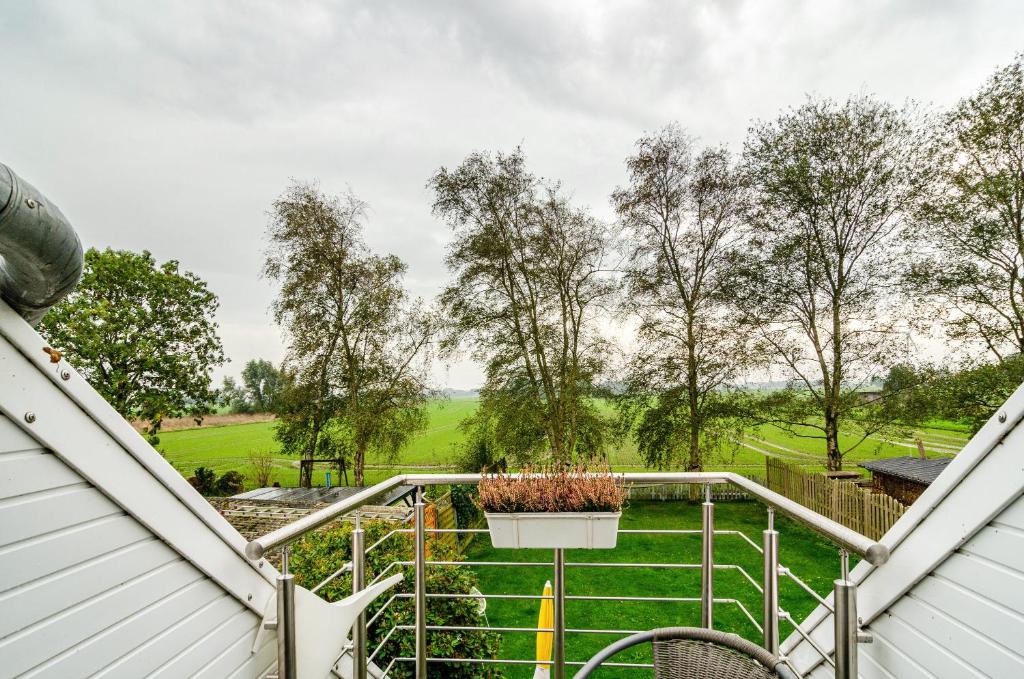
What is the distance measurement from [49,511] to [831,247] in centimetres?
1368

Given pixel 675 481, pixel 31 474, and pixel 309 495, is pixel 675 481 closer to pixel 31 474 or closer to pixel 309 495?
pixel 31 474

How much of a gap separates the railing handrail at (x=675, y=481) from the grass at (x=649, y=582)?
4.53 meters

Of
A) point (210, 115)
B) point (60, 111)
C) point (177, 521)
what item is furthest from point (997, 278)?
point (210, 115)

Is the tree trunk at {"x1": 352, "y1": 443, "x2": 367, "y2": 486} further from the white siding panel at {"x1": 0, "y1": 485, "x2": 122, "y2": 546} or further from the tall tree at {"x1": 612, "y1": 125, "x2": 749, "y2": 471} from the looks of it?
the white siding panel at {"x1": 0, "y1": 485, "x2": 122, "y2": 546}

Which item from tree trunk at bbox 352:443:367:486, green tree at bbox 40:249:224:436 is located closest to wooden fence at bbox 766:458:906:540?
tree trunk at bbox 352:443:367:486

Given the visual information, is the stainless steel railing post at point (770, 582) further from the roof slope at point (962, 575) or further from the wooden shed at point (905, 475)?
the wooden shed at point (905, 475)

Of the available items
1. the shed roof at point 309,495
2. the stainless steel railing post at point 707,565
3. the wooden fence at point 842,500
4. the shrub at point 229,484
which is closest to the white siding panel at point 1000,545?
the stainless steel railing post at point 707,565

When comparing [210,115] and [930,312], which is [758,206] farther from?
[210,115]

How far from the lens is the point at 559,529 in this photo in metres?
2.04

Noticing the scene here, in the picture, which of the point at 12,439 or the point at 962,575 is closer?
the point at 12,439

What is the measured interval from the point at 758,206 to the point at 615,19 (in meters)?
6.47

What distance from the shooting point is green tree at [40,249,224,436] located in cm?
1154

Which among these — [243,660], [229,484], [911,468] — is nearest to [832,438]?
[911,468]

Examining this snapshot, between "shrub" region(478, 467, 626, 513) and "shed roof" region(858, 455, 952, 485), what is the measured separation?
414 inches
